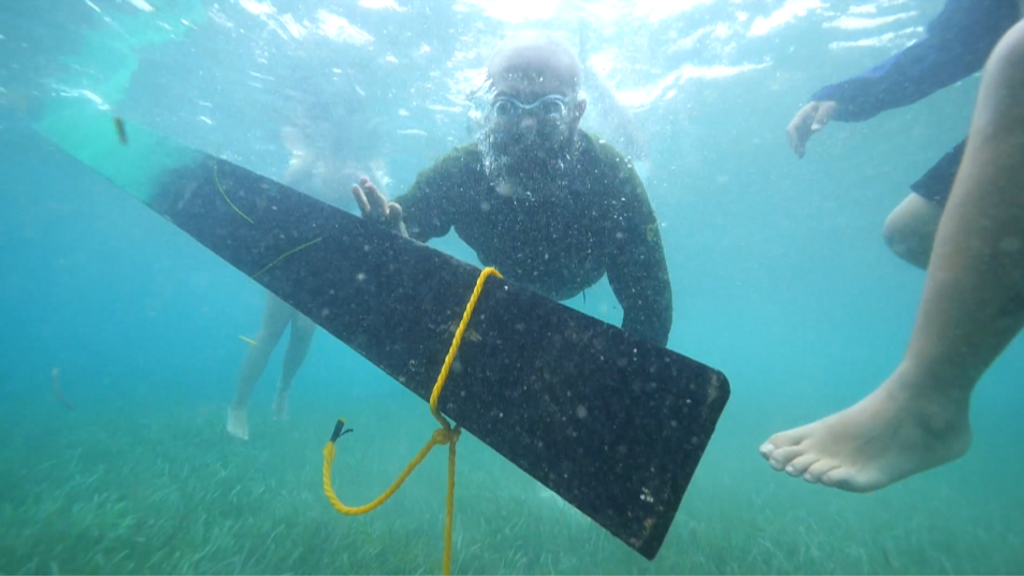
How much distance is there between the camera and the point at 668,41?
11531 millimetres

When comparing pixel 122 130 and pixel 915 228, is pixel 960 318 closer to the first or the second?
pixel 915 228

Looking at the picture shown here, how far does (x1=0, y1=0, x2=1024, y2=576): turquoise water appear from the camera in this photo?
20.1 feet

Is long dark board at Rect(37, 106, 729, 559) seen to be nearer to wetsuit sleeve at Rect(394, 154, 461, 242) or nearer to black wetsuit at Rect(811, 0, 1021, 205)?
wetsuit sleeve at Rect(394, 154, 461, 242)

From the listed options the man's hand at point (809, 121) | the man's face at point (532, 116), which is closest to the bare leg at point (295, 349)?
the man's face at point (532, 116)

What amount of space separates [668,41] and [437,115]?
22.8 feet

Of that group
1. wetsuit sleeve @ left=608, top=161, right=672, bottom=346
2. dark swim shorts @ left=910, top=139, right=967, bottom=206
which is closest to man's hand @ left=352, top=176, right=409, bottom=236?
wetsuit sleeve @ left=608, top=161, right=672, bottom=346

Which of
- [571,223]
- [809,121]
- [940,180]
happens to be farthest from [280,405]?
[940,180]

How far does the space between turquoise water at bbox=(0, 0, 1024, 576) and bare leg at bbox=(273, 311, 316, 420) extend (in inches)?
62.3

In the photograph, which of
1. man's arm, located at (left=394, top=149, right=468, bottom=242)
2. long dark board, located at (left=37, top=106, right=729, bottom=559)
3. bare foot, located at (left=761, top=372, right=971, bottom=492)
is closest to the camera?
long dark board, located at (left=37, top=106, right=729, bottom=559)

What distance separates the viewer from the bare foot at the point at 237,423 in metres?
9.17

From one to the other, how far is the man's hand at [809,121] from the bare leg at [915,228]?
905 millimetres

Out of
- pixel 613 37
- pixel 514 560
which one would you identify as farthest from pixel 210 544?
pixel 613 37

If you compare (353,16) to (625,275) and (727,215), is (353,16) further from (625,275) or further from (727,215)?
(727,215)

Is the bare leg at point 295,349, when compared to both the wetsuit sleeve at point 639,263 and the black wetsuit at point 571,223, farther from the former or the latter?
the wetsuit sleeve at point 639,263
